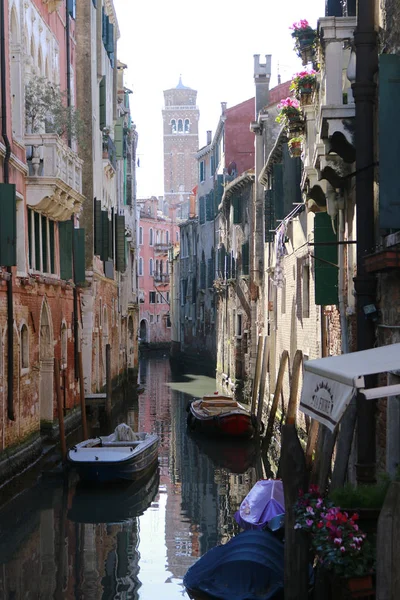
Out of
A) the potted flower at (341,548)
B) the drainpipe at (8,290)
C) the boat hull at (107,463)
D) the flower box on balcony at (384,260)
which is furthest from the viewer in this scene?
the boat hull at (107,463)

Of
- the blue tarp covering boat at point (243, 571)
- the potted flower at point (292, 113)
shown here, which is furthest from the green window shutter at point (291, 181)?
the blue tarp covering boat at point (243, 571)

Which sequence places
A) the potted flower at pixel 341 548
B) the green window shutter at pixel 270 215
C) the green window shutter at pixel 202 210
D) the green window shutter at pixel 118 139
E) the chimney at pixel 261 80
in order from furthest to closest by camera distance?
the green window shutter at pixel 202 210
the green window shutter at pixel 118 139
the chimney at pixel 261 80
the green window shutter at pixel 270 215
the potted flower at pixel 341 548

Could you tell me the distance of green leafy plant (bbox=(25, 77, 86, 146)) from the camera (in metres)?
17.0

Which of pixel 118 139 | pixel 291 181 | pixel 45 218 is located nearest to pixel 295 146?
pixel 291 181

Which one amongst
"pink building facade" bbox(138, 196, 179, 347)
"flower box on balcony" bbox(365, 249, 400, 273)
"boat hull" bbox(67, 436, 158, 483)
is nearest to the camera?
"flower box on balcony" bbox(365, 249, 400, 273)

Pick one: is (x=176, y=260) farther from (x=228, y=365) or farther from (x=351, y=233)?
(x=351, y=233)

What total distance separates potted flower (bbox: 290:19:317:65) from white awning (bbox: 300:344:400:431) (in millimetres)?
7020

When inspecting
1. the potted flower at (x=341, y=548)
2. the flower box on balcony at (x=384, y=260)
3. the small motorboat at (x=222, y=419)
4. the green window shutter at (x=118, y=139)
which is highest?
the green window shutter at (x=118, y=139)

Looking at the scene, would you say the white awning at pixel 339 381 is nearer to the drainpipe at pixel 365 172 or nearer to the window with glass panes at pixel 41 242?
the drainpipe at pixel 365 172

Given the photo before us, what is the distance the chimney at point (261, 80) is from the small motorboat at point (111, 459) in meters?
13.8

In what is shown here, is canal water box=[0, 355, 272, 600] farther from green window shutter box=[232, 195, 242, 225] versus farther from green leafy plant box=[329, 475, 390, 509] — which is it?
green window shutter box=[232, 195, 242, 225]

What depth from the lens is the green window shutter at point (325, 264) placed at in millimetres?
12117

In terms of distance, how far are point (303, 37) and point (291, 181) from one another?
528cm

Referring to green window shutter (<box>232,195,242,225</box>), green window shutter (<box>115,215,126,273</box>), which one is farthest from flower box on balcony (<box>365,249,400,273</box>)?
green window shutter (<box>232,195,242,225</box>)
